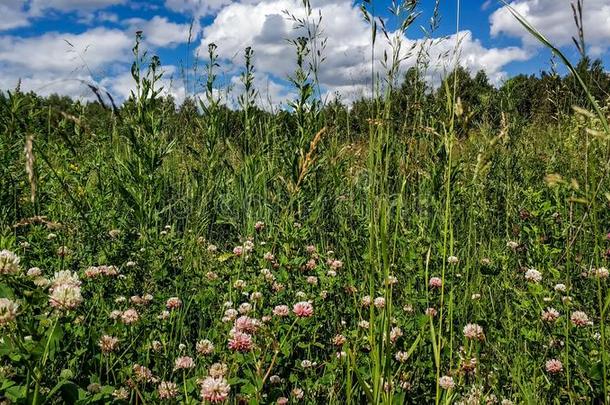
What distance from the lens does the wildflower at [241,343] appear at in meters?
1.66

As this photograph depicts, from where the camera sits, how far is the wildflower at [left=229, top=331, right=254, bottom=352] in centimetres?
166

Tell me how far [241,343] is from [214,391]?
0.24 m

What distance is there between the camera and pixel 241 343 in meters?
1.66

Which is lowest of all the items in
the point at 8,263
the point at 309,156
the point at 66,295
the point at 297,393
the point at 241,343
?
the point at 297,393

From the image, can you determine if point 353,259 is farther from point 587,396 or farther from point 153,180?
point 153,180

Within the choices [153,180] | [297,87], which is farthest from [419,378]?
[297,87]

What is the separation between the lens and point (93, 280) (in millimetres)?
2225

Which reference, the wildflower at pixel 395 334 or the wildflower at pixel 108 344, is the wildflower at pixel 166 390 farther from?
the wildflower at pixel 395 334

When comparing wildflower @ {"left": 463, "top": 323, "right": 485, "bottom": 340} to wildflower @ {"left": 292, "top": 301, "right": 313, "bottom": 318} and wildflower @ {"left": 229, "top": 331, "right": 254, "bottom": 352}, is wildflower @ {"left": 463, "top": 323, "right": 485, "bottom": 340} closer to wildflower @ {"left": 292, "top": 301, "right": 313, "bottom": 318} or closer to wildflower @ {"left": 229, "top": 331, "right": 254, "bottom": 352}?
wildflower @ {"left": 292, "top": 301, "right": 313, "bottom": 318}

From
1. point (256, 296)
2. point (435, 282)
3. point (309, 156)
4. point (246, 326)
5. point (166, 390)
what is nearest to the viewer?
point (166, 390)

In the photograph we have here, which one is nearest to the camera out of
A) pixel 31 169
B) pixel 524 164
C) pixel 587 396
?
pixel 31 169

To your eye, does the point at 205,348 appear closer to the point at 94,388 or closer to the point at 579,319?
the point at 94,388

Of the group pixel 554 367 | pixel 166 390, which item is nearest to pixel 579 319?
pixel 554 367

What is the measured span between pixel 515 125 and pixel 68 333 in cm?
421
